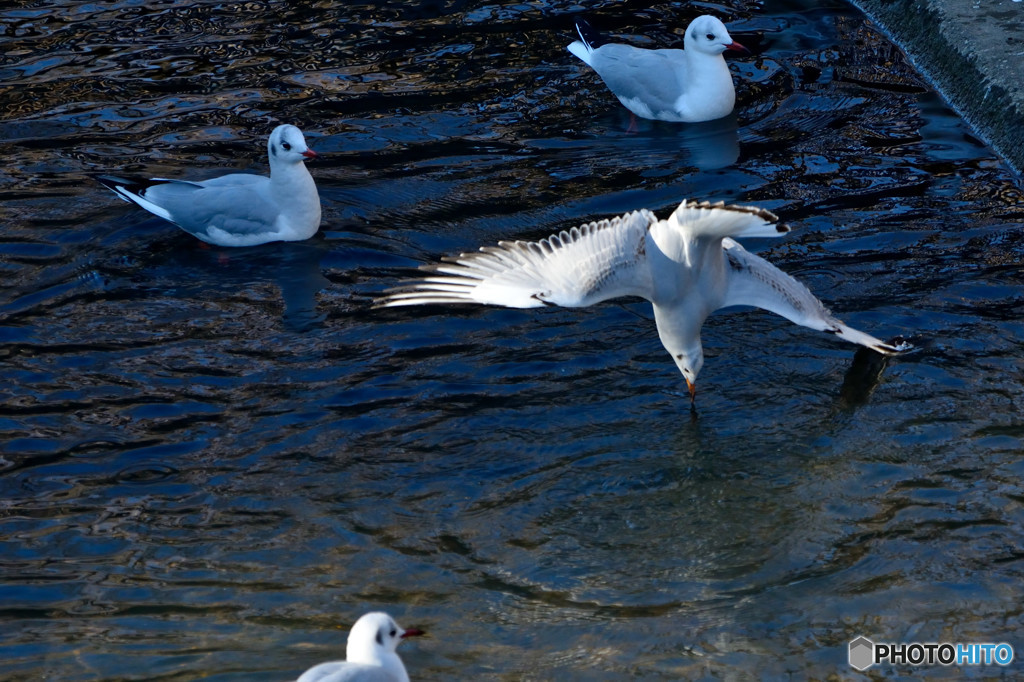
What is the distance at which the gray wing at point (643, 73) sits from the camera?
953 centimetres

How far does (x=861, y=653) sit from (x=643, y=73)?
5.89m

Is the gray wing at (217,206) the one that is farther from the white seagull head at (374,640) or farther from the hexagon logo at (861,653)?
the hexagon logo at (861,653)

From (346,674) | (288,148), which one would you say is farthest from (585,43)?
(346,674)

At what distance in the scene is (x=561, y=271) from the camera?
559 centimetres

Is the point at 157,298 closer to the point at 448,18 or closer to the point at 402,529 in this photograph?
the point at 402,529

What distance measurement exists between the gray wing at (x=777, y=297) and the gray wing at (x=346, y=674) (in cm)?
294

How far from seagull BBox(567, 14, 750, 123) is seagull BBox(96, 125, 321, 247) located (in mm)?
2800

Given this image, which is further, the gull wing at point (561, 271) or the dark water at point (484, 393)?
the gull wing at point (561, 271)

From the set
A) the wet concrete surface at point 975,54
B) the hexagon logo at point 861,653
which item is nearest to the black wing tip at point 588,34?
the wet concrete surface at point 975,54

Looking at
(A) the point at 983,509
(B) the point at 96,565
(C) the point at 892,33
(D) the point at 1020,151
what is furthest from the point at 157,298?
(C) the point at 892,33

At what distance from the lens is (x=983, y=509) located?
17.9 ft

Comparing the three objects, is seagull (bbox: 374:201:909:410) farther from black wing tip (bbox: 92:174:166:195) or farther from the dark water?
black wing tip (bbox: 92:174:166:195)
